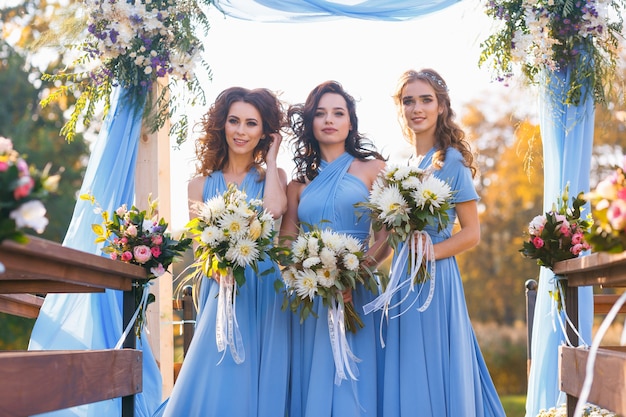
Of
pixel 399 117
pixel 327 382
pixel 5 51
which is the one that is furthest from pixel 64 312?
pixel 5 51

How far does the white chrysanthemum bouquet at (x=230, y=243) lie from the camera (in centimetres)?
437

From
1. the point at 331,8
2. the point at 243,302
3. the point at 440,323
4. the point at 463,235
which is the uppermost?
the point at 331,8

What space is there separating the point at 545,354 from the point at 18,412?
353 centimetres

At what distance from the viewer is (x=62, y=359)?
3271 millimetres

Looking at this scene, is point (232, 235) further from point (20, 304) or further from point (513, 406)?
point (513, 406)

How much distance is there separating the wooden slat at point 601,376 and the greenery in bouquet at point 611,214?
50 cm

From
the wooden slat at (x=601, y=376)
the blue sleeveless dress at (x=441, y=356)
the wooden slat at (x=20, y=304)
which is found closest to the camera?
the wooden slat at (x=601, y=376)

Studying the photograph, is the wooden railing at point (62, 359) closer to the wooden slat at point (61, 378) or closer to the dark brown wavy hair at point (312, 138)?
the wooden slat at point (61, 378)

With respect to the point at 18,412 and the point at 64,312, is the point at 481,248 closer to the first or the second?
the point at 64,312

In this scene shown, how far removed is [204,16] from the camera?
5680 millimetres

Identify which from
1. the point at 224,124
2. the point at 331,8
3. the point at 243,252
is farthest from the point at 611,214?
the point at 331,8

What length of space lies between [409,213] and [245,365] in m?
1.20

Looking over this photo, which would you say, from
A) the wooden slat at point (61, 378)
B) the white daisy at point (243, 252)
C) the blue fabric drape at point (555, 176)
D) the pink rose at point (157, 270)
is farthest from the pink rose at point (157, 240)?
the blue fabric drape at point (555, 176)

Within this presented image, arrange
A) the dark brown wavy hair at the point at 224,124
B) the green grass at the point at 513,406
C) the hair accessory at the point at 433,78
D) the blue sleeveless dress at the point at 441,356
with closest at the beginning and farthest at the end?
the blue sleeveless dress at the point at 441,356, the hair accessory at the point at 433,78, the dark brown wavy hair at the point at 224,124, the green grass at the point at 513,406
